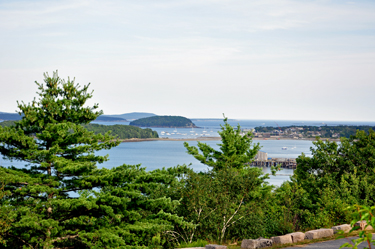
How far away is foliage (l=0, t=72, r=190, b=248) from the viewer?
37.8 feet

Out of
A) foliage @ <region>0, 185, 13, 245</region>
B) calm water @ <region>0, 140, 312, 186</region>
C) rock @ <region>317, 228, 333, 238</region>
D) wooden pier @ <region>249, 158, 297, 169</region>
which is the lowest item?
wooden pier @ <region>249, 158, 297, 169</region>

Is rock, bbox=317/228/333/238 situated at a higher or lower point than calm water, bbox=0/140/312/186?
higher

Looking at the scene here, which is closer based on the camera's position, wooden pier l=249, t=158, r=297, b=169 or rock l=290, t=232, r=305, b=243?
rock l=290, t=232, r=305, b=243

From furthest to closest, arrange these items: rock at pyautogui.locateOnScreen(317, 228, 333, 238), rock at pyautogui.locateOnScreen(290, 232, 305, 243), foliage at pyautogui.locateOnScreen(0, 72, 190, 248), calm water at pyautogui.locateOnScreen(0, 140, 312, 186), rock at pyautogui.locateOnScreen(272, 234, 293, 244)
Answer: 1. calm water at pyautogui.locateOnScreen(0, 140, 312, 186)
2. foliage at pyautogui.locateOnScreen(0, 72, 190, 248)
3. rock at pyautogui.locateOnScreen(317, 228, 333, 238)
4. rock at pyautogui.locateOnScreen(290, 232, 305, 243)
5. rock at pyautogui.locateOnScreen(272, 234, 293, 244)

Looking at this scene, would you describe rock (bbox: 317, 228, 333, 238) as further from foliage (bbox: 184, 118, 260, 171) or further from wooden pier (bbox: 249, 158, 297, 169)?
wooden pier (bbox: 249, 158, 297, 169)

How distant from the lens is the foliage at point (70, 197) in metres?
11.5

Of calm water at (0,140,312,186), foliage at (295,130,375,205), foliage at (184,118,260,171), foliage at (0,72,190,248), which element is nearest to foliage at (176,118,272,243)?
foliage at (0,72,190,248)

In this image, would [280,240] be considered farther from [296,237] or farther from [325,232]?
[325,232]

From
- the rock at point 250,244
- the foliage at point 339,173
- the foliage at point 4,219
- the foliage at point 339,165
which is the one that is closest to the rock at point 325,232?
the rock at point 250,244

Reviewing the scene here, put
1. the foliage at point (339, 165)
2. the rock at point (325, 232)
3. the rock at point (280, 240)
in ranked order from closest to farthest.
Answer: the rock at point (280, 240) < the rock at point (325, 232) < the foliage at point (339, 165)

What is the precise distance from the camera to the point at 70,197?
13.3m

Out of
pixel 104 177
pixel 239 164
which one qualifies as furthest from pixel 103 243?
pixel 239 164

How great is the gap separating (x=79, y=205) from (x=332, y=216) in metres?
8.83

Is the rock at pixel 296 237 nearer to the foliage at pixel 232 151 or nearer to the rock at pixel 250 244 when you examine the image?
the rock at pixel 250 244
